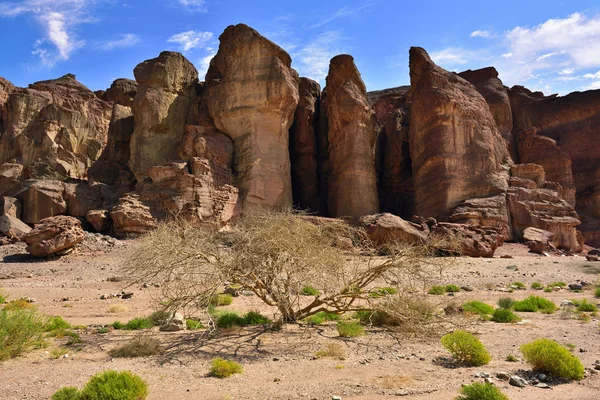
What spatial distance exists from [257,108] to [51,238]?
53.7 ft

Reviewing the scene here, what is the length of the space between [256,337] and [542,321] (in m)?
7.54

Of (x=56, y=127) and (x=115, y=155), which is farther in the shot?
(x=56, y=127)

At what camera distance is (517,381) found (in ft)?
21.9

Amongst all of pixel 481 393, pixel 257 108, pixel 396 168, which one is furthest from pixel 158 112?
pixel 481 393

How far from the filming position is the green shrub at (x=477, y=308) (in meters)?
12.7

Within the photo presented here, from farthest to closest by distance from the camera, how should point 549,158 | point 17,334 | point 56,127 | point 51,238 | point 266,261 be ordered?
point 549,158
point 56,127
point 51,238
point 266,261
point 17,334

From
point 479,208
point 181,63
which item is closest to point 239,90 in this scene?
point 181,63

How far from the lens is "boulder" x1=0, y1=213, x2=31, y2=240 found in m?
26.2

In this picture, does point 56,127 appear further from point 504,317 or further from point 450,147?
point 504,317

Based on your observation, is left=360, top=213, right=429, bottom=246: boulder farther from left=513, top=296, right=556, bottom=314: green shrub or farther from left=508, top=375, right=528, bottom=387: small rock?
left=508, top=375, right=528, bottom=387: small rock

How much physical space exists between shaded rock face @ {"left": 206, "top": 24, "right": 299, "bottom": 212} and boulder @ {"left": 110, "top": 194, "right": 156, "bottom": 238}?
7.12 metres

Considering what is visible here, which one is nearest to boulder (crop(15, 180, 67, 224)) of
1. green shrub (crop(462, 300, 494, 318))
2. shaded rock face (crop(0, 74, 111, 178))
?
shaded rock face (crop(0, 74, 111, 178))

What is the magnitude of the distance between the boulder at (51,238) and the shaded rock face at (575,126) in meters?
44.0

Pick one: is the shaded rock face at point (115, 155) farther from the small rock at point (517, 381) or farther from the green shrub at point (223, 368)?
the small rock at point (517, 381)
